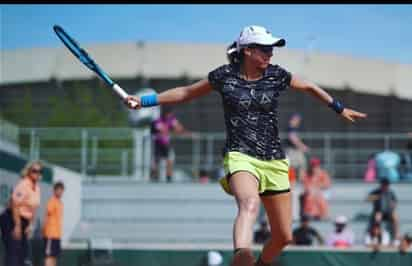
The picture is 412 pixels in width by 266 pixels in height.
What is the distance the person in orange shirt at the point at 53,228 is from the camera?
569 inches

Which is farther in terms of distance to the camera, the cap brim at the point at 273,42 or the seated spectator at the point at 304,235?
the seated spectator at the point at 304,235

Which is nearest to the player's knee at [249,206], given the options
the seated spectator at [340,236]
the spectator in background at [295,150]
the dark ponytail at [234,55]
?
the dark ponytail at [234,55]

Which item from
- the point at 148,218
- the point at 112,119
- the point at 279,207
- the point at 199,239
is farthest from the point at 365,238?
the point at 112,119

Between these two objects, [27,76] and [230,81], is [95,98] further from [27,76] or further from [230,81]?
[230,81]

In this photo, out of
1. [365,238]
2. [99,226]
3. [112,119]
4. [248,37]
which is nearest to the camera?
[248,37]

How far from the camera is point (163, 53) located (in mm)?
31203

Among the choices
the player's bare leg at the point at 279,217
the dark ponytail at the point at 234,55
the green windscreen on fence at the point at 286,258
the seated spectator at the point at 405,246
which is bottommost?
the green windscreen on fence at the point at 286,258

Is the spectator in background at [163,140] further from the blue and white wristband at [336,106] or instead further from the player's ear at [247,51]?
the player's ear at [247,51]

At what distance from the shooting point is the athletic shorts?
14.5m

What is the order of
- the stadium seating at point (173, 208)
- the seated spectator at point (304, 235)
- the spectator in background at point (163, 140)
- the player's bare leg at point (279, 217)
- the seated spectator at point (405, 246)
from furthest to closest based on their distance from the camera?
the spectator in background at point (163, 140) < the stadium seating at point (173, 208) < the seated spectator at point (304, 235) < the seated spectator at point (405, 246) < the player's bare leg at point (279, 217)

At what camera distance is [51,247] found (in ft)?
47.9

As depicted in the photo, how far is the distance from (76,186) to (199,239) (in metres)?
2.68

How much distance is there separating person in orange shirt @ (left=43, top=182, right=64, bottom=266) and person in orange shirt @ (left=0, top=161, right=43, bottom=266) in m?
0.47

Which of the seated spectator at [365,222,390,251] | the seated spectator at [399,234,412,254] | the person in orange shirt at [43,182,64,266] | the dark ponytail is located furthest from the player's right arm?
the seated spectator at [365,222,390,251]
